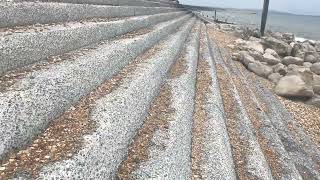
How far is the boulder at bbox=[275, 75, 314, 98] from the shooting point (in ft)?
33.9

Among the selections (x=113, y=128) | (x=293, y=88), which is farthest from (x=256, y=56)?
(x=113, y=128)

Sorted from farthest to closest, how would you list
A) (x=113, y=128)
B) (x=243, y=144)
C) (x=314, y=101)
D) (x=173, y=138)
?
(x=314, y=101) < (x=243, y=144) < (x=173, y=138) < (x=113, y=128)

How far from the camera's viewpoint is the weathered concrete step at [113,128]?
2.93 m

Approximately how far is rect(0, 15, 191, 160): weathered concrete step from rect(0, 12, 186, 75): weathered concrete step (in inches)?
8.7

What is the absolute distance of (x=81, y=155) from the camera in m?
3.05

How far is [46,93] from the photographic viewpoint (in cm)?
349

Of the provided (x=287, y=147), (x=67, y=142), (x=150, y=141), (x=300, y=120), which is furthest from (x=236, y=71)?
(x=67, y=142)

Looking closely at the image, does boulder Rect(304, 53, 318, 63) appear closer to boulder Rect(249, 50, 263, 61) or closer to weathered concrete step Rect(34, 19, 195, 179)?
boulder Rect(249, 50, 263, 61)

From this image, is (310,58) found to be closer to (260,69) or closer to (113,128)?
(260,69)

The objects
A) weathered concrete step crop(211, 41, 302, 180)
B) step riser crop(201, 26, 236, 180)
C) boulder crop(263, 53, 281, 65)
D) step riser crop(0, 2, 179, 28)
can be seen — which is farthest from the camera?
boulder crop(263, 53, 281, 65)

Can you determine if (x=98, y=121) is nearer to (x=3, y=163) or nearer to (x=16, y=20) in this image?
(x=3, y=163)

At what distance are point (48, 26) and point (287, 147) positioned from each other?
4192mm

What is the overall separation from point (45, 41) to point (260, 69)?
9247 millimetres

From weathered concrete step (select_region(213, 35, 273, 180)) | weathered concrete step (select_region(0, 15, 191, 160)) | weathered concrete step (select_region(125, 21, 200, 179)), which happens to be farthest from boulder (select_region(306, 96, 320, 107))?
weathered concrete step (select_region(0, 15, 191, 160))
